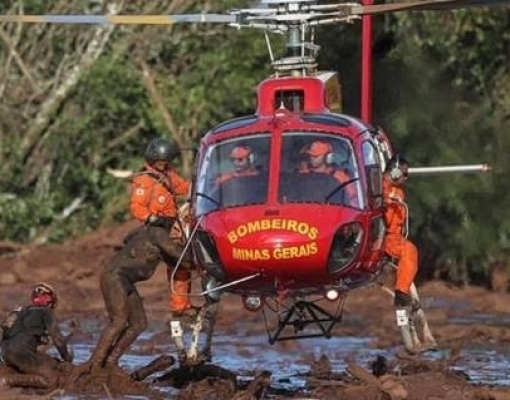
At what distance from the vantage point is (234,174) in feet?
47.4

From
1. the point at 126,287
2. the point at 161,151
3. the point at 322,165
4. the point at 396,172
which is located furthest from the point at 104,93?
the point at 322,165

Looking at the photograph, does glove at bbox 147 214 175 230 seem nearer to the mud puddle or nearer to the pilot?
the pilot

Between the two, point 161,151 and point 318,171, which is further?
point 161,151

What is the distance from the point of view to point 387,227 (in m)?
15.1

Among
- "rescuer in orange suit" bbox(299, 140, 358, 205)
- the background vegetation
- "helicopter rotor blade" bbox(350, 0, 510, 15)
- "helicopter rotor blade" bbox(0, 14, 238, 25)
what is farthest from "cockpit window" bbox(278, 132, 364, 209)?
the background vegetation

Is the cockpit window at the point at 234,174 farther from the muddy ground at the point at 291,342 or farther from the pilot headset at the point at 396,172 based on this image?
the muddy ground at the point at 291,342

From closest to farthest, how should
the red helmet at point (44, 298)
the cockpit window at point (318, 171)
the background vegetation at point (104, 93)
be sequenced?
1. the cockpit window at point (318, 171)
2. the red helmet at point (44, 298)
3. the background vegetation at point (104, 93)

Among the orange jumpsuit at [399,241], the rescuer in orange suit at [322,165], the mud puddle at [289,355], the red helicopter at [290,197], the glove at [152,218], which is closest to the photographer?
the red helicopter at [290,197]

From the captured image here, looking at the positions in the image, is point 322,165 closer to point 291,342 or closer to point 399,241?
point 399,241

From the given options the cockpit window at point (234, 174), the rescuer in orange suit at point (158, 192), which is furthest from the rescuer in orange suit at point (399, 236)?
the rescuer in orange suit at point (158, 192)

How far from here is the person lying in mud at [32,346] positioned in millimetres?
15297

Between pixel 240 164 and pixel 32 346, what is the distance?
2483 mm

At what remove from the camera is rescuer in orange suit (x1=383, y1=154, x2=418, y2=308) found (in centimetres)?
1522

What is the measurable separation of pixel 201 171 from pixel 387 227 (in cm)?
164
